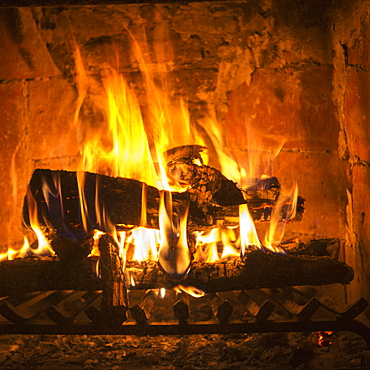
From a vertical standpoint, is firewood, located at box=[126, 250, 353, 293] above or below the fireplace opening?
below

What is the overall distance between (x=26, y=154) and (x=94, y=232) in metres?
0.65

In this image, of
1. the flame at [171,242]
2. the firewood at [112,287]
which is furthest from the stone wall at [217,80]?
the firewood at [112,287]

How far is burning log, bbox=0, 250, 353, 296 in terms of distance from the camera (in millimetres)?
1326

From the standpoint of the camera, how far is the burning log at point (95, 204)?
4.70ft

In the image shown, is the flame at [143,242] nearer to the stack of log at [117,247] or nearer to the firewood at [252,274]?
the stack of log at [117,247]

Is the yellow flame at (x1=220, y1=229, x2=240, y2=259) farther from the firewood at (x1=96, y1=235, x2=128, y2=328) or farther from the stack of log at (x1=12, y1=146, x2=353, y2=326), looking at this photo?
the firewood at (x1=96, y1=235, x2=128, y2=328)

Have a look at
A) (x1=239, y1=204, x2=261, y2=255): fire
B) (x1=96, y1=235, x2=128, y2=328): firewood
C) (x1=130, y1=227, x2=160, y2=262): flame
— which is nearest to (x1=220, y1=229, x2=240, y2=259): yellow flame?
(x1=239, y1=204, x2=261, y2=255): fire

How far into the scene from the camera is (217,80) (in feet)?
6.14

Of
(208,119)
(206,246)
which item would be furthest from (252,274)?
(208,119)

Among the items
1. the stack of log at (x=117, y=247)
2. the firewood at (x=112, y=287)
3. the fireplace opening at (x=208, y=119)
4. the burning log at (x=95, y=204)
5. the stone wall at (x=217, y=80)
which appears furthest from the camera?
the stone wall at (x=217, y=80)

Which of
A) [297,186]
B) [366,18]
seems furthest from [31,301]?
[366,18]

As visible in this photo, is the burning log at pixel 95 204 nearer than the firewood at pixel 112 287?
No

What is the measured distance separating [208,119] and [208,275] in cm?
78

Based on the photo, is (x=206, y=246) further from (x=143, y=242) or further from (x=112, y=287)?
(x=112, y=287)
